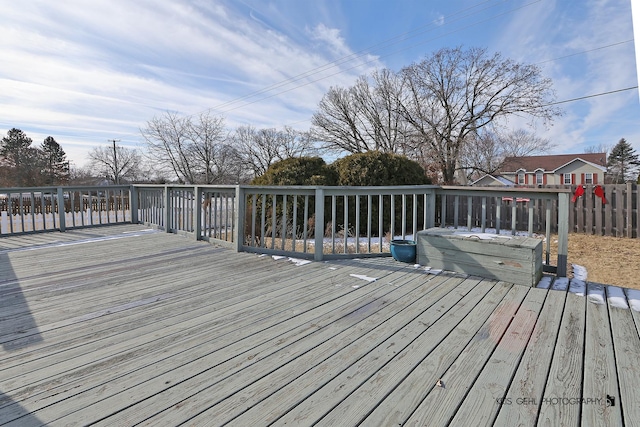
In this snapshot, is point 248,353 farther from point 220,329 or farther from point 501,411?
point 501,411

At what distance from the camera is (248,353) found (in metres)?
1.56

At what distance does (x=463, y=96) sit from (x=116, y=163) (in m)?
30.3

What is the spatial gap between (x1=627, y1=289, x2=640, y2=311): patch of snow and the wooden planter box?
0.55 m

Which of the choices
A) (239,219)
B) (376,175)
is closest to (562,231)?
(239,219)

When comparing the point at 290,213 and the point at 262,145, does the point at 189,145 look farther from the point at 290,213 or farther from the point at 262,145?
the point at 290,213

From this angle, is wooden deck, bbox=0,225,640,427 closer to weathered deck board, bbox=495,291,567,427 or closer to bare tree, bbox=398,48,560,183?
weathered deck board, bbox=495,291,567,427

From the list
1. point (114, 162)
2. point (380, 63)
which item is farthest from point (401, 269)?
point (114, 162)

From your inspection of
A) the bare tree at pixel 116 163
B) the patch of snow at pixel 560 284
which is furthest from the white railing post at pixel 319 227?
the bare tree at pixel 116 163

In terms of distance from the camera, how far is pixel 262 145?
82.6 ft

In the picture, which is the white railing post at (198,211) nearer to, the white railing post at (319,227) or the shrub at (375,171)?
the white railing post at (319,227)

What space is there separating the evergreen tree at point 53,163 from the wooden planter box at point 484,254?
3322 centimetres

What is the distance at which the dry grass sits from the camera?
4.45 metres

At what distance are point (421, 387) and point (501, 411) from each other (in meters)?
0.29

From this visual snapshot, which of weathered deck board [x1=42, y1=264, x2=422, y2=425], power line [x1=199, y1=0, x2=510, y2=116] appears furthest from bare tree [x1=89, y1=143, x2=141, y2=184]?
weathered deck board [x1=42, y1=264, x2=422, y2=425]
